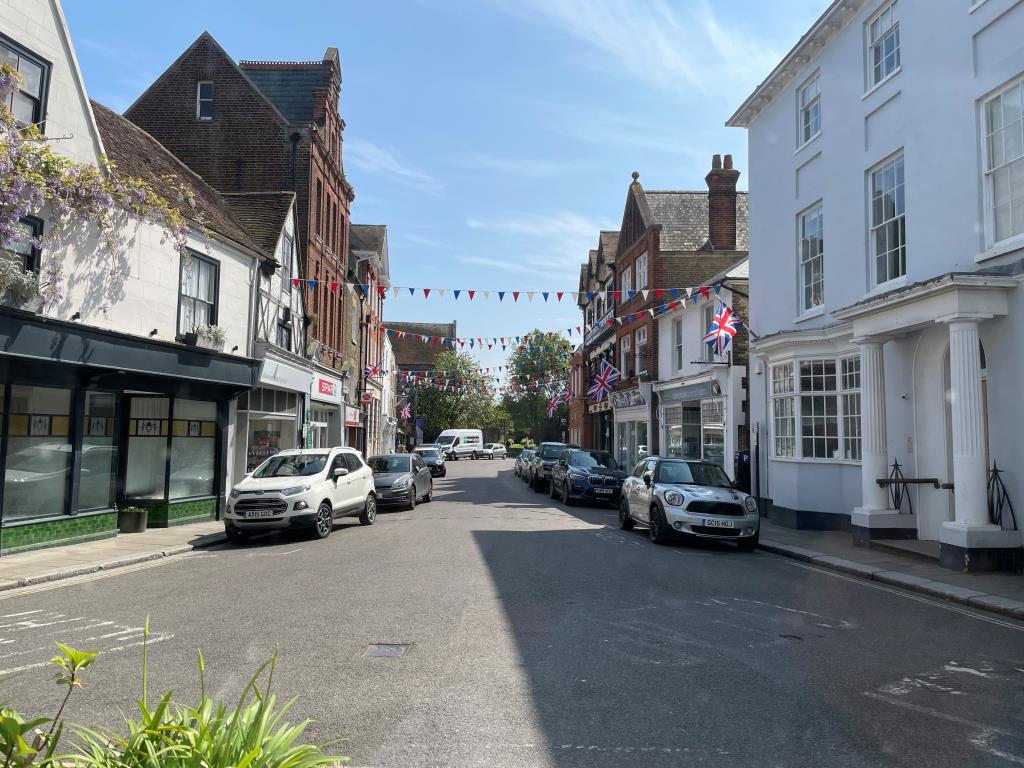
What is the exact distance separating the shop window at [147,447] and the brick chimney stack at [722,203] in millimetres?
20308

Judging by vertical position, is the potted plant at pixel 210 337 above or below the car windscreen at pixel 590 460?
above

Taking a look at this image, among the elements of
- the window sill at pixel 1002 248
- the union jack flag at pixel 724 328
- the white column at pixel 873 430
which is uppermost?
the union jack flag at pixel 724 328

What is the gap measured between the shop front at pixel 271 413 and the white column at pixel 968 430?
47.8 ft

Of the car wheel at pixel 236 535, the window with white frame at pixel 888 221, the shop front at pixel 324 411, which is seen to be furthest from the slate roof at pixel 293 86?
the window with white frame at pixel 888 221

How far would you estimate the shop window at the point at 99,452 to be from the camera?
13.1 m

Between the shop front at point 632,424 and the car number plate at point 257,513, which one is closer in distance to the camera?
the car number plate at point 257,513

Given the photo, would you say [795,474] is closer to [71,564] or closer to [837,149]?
[837,149]

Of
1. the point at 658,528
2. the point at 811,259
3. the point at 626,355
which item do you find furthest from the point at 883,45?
the point at 626,355

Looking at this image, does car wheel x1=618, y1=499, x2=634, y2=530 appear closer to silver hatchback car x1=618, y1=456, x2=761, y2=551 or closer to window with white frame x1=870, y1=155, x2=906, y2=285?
silver hatchback car x1=618, y1=456, x2=761, y2=551

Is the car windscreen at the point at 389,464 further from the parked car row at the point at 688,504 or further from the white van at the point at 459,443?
the white van at the point at 459,443

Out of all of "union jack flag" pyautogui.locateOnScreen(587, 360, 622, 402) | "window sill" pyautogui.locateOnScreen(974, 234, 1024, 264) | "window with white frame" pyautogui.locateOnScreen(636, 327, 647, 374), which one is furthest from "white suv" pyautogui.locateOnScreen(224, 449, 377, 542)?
"union jack flag" pyautogui.locateOnScreen(587, 360, 622, 402)

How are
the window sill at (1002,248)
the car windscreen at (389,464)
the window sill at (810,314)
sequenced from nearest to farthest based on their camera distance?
the window sill at (1002,248)
the window sill at (810,314)
the car windscreen at (389,464)

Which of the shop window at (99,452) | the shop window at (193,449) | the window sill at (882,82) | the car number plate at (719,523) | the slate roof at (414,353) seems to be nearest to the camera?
the car number plate at (719,523)

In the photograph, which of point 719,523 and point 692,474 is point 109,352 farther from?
point 719,523
